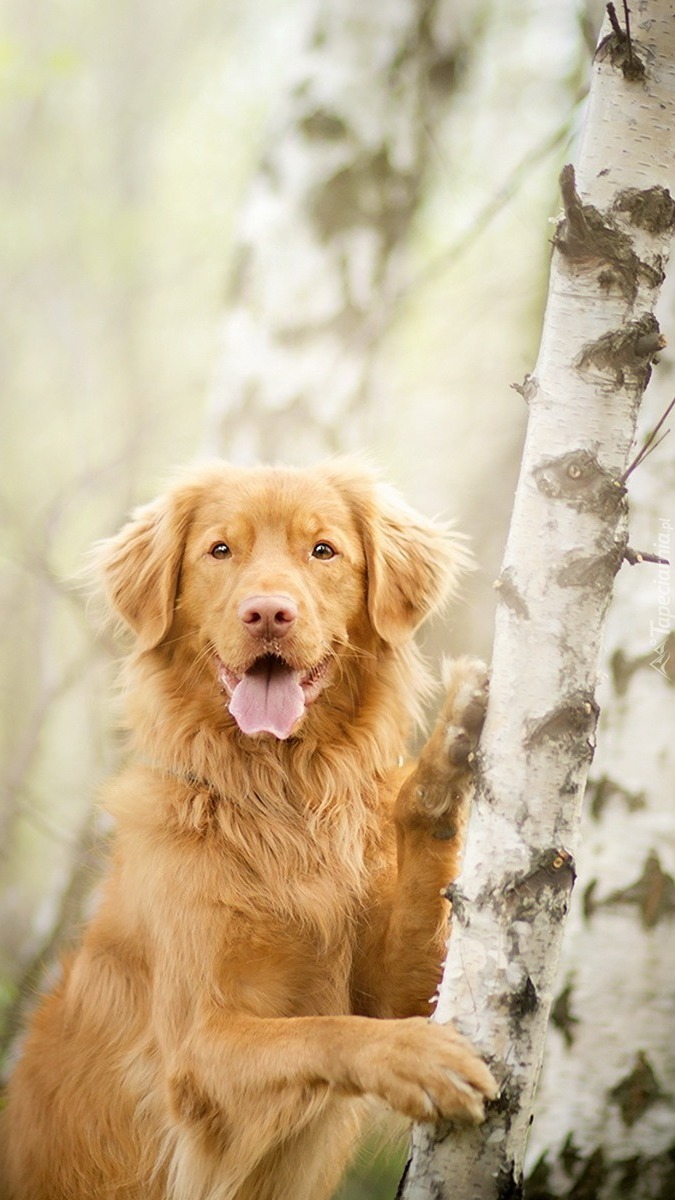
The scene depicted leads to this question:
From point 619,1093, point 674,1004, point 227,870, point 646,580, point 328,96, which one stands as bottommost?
point 619,1093

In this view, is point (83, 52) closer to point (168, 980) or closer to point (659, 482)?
point (659, 482)

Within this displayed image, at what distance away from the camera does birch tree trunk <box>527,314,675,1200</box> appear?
2664 mm

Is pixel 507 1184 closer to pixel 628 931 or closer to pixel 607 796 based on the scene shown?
pixel 628 931

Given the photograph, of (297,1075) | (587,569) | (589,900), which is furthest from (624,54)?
(589,900)

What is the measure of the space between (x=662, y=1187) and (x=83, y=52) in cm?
403

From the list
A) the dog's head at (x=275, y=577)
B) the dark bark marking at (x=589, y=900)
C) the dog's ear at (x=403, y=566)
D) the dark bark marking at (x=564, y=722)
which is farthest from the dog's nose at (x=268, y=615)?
the dark bark marking at (x=589, y=900)

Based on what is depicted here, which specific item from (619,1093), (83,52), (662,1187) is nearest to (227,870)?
(619,1093)

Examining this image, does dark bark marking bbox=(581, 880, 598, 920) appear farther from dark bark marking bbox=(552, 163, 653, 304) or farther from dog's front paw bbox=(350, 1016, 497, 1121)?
dark bark marking bbox=(552, 163, 653, 304)

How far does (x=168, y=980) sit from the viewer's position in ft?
6.95

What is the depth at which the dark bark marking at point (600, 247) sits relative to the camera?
1.75m

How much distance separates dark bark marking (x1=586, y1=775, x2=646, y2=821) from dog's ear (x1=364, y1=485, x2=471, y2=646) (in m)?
0.69

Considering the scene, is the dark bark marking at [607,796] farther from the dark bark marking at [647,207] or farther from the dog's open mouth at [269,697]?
the dark bark marking at [647,207]

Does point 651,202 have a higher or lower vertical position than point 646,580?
higher

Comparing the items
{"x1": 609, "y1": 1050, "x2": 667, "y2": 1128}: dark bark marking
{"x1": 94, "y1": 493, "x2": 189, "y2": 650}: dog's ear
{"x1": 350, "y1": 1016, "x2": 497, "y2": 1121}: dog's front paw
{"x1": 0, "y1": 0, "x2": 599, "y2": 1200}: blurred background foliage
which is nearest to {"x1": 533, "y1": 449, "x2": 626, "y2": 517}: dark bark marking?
{"x1": 350, "y1": 1016, "x2": 497, "y2": 1121}: dog's front paw
